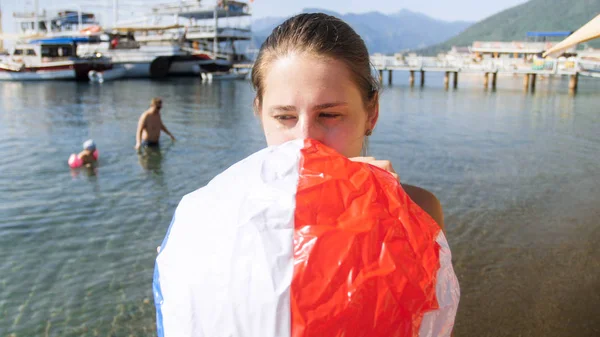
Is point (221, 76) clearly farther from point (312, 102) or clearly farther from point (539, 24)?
point (539, 24)

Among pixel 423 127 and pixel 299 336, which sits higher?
pixel 299 336

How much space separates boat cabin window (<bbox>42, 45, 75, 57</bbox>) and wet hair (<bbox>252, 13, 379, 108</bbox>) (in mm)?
54931

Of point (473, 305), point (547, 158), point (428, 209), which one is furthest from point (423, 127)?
point (428, 209)

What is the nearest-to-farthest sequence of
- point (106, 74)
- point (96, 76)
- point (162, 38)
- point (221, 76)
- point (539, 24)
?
point (96, 76), point (106, 74), point (221, 76), point (162, 38), point (539, 24)

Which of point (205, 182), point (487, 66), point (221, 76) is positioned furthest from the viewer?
point (221, 76)

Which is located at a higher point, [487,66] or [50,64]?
[487,66]

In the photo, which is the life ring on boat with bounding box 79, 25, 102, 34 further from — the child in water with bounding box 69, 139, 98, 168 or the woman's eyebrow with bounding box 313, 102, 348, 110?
the woman's eyebrow with bounding box 313, 102, 348, 110

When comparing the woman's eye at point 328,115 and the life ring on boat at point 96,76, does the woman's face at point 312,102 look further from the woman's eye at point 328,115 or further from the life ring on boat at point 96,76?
the life ring on boat at point 96,76

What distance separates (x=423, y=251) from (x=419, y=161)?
39.2 ft

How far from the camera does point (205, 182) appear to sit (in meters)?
10.6

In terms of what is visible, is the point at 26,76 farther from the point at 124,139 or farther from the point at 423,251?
the point at 423,251

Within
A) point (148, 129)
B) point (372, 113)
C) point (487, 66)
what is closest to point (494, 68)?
point (487, 66)

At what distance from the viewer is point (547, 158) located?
43.3ft

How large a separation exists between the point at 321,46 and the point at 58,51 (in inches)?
2190
